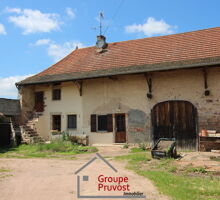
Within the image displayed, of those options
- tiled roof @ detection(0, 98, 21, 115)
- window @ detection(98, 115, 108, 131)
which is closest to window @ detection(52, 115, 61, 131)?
tiled roof @ detection(0, 98, 21, 115)

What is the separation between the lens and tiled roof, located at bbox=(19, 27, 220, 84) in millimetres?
13805

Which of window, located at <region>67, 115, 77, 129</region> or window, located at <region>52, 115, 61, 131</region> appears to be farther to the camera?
window, located at <region>52, 115, 61, 131</region>

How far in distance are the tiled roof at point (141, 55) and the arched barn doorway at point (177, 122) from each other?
232 centimetres

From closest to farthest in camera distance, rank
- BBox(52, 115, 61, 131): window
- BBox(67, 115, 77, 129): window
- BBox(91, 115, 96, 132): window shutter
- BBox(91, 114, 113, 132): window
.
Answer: BBox(91, 114, 113, 132): window
BBox(91, 115, 96, 132): window shutter
BBox(67, 115, 77, 129): window
BBox(52, 115, 61, 131): window

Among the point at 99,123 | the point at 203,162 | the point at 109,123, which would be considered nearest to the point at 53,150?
the point at 99,123

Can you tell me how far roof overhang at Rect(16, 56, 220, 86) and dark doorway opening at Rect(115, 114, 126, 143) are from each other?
2795mm

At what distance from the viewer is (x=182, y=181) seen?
5992 millimetres

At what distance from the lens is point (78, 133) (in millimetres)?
15406

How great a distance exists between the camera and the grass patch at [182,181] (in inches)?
194

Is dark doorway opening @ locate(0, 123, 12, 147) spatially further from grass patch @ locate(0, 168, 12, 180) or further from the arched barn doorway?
the arched barn doorway

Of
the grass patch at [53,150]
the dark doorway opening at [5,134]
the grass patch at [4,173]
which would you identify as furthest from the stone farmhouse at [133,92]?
the grass patch at [4,173]

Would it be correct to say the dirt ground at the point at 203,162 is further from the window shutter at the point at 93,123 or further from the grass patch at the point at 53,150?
the window shutter at the point at 93,123

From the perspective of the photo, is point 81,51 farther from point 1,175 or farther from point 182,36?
point 1,175

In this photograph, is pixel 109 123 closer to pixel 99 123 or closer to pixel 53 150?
pixel 99 123
